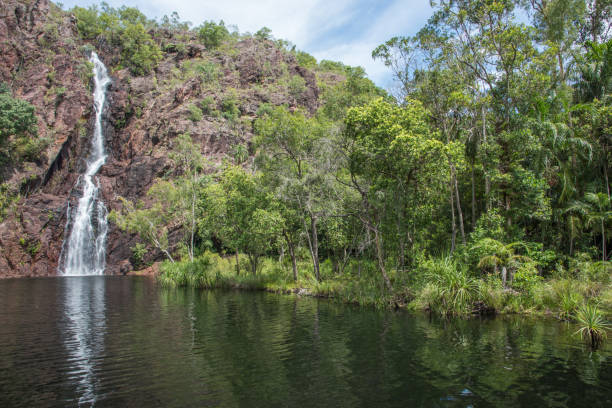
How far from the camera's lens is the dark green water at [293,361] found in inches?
379

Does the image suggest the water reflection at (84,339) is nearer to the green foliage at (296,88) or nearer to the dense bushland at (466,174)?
the dense bushland at (466,174)

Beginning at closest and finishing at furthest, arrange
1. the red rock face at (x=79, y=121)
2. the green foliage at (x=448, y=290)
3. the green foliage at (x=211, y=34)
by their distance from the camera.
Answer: the green foliage at (x=448, y=290) → the red rock face at (x=79, y=121) → the green foliage at (x=211, y=34)

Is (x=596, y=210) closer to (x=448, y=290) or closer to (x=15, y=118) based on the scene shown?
Result: (x=448, y=290)

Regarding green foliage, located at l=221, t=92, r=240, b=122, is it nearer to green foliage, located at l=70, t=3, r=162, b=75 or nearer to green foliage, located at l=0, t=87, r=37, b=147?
green foliage, located at l=70, t=3, r=162, b=75

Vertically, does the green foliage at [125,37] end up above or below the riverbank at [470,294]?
above

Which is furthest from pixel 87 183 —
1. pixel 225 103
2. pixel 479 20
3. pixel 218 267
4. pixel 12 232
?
pixel 479 20

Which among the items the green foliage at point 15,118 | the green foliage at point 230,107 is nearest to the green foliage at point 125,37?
the green foliage at point 230,107

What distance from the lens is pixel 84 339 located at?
52.0 feet

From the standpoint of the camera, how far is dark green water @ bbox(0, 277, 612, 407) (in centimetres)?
962

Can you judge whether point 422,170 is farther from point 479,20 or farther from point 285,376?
point 285,376

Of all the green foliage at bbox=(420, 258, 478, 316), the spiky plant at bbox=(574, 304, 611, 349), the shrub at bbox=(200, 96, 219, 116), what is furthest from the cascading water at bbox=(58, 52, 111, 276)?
the spiky plant at bbox=(574, 304, 611, 349)

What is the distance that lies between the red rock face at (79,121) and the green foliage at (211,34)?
700 inches

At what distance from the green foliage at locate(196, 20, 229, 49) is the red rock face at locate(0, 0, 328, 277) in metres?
17.8

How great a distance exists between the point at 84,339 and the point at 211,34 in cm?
10406
